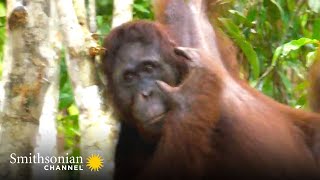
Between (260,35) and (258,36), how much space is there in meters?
0.01

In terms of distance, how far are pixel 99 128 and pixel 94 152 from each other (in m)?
0.08

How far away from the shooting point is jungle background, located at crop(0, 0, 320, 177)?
126 inches

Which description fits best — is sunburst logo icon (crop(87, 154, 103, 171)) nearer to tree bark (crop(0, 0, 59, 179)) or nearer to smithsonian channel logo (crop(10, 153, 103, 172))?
smithsonian channel logo (crop(10, 153, 103, 172))

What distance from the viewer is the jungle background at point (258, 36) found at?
321cm

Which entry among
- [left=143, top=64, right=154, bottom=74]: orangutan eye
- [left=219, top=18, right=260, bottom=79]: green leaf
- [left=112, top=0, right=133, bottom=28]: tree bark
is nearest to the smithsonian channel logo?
[left=143, top=64, right=154, bottom=74]: orangutan eye

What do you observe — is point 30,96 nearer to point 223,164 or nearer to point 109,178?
point 109,178

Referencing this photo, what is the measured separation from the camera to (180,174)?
2.46 m

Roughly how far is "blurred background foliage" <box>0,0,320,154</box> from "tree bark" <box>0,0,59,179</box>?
0.91 metres

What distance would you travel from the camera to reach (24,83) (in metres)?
2.05

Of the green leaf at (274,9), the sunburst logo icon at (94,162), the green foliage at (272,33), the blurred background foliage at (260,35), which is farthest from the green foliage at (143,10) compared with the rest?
the sunburst logo icon at (94,162)

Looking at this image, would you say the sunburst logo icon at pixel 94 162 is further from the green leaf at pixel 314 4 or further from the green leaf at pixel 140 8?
the green leaf at pixel 314 4

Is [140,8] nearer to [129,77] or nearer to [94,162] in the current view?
[129,77]

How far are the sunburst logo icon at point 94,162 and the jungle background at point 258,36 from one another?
2.47ft

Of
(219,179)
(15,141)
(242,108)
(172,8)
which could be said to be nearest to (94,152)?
(15,141)
